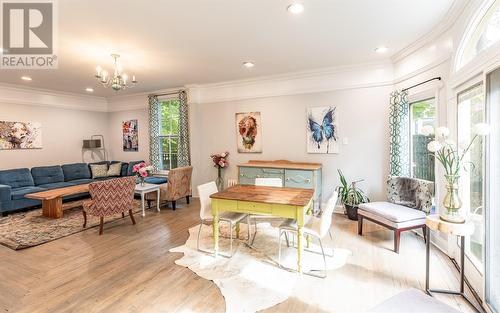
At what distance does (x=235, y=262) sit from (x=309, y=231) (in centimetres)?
91

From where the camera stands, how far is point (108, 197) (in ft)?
12.4

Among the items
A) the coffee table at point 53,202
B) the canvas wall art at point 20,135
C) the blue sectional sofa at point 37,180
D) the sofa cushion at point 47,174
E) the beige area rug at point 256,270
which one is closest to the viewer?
the beige area rug at point 256,270

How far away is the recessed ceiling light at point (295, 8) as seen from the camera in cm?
242

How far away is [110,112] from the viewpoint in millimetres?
7586

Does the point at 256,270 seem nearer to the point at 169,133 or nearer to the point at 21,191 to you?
the point at 169,133

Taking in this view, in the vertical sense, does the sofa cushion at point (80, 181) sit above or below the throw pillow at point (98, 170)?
below

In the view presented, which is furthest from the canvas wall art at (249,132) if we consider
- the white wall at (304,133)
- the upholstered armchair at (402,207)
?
the upholstered armchair at (402,207)

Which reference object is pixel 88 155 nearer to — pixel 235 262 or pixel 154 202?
pixel 154 202

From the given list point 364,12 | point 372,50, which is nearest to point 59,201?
point 364,12

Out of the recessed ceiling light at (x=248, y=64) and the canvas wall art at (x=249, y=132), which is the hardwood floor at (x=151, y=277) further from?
the recessed ceiling light at (x=248, y=64)

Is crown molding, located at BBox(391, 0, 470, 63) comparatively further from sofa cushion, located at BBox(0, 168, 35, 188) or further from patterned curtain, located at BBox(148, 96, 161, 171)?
sofa cushion, located at BBox(0, 168, 35, 188)

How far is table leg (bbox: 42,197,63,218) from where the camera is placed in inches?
176

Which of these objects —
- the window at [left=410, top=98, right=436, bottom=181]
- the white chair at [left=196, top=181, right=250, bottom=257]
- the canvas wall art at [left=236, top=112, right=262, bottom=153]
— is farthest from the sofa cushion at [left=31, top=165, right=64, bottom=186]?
the window at [left=410, top=98, right=436, bottom=181]

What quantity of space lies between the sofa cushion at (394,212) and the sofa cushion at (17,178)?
679 cm
